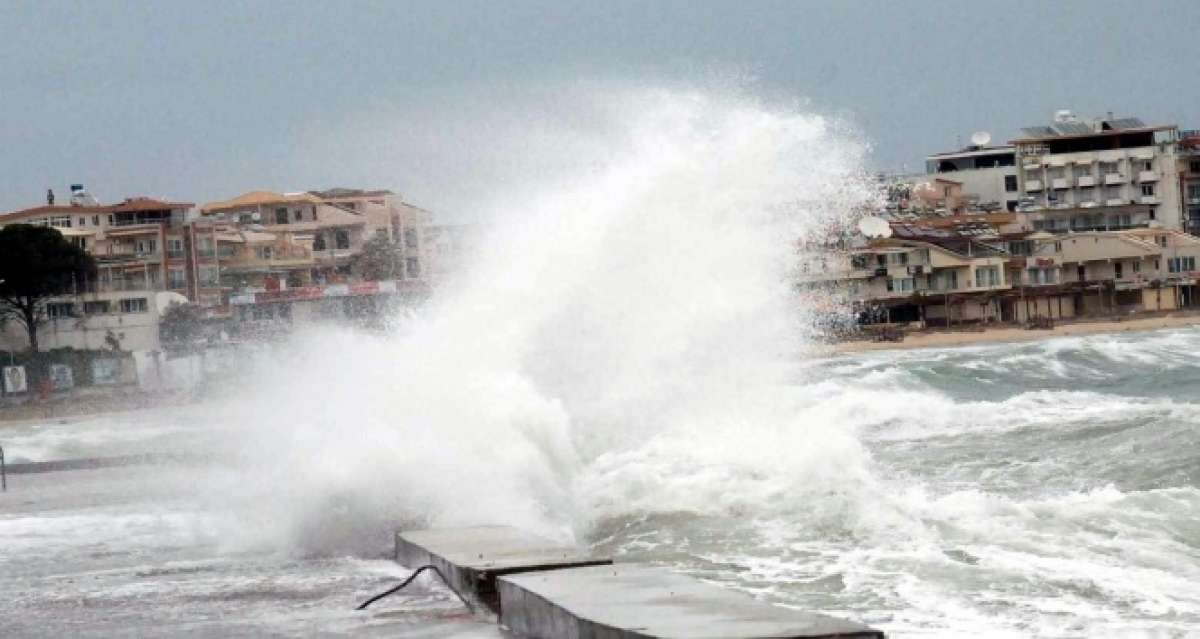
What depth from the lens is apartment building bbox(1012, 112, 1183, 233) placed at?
92562 millimetres

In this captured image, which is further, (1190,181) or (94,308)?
(1190,181)

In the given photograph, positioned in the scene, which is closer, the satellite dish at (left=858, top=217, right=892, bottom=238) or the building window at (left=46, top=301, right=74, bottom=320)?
the building window at (left=46, top=301, right=74, bottom=320)

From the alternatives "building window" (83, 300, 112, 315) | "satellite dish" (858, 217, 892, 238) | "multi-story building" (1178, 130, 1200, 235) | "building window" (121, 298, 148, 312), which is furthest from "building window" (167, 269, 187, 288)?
"multi-story building" (1178, 130, 1200, 235)

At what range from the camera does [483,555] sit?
1118cm

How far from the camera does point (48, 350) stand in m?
73.6

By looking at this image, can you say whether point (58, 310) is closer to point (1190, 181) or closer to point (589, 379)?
point (1190, 181)

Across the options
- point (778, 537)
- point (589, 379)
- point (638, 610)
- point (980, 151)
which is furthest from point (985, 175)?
point (638, 610)

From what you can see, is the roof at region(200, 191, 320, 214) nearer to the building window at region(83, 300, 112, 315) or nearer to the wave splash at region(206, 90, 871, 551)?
the building window at region(83, 300, 112, 315)

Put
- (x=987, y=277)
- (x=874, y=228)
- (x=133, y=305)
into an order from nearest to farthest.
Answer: (x=133, y=305), (x=874, y=228), (x=987, y=277)

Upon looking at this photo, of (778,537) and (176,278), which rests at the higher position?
(176,278)

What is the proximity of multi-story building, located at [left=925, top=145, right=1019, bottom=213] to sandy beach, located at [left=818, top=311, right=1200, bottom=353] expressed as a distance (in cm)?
2173

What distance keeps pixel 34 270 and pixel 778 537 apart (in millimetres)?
62562

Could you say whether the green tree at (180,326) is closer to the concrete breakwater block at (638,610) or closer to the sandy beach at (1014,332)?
the sandy beach at (1014,332)

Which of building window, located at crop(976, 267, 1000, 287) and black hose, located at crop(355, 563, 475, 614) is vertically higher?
building window, located at crop(976, 267, 1000, 287)
